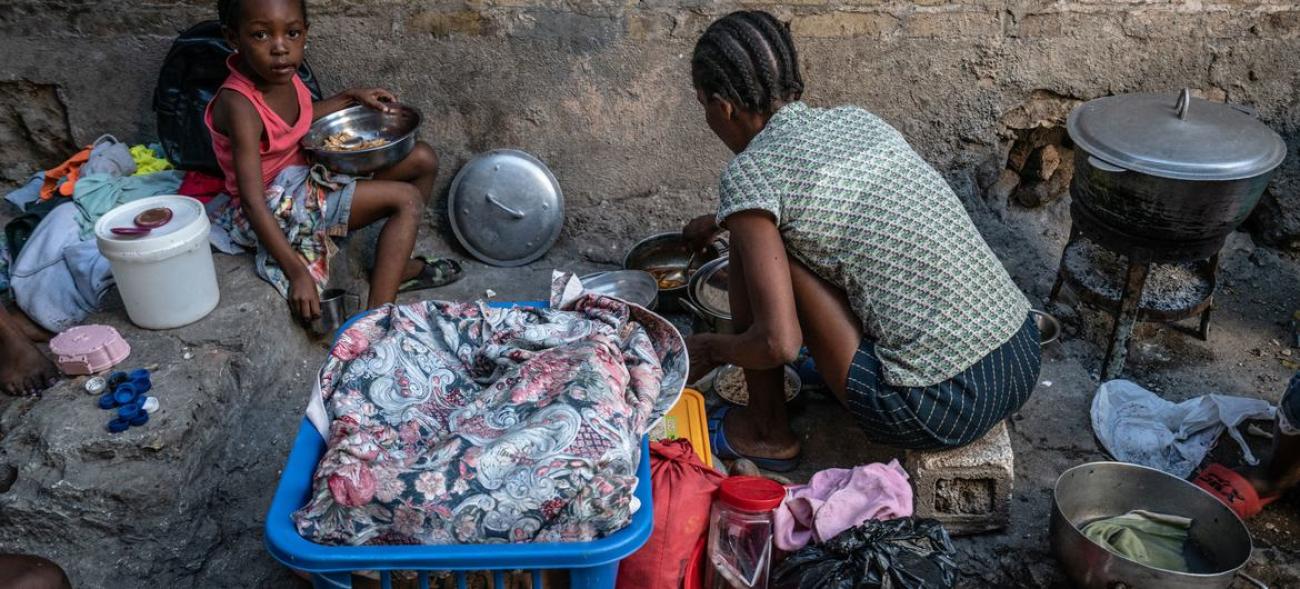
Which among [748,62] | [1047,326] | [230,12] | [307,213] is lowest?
[1047,326]

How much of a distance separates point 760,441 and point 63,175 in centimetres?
282

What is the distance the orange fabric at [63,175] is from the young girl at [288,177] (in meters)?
0.66

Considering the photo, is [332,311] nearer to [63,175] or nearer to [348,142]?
[348,142]

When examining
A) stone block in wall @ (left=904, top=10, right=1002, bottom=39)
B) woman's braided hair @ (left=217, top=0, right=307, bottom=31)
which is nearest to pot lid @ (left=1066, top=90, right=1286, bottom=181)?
stone block in wall @ (left=904, top=10, right=1002, bottom=39)

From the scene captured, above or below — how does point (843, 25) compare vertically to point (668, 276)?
above

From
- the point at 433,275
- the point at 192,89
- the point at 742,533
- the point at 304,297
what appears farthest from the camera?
the point at 433,275

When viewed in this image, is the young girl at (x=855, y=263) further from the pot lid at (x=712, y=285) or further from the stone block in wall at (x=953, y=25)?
the stone block in wall at (x=953, y=25)

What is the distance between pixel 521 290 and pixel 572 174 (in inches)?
21.6

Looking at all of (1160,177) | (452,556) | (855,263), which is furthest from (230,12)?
(1160,177)

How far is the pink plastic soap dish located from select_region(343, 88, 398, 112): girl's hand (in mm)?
1292

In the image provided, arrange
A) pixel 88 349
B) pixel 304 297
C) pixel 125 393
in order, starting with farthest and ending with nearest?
pixel 304 297 < pixel 88 349 < pixel 125 393

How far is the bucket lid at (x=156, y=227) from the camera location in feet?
10.1

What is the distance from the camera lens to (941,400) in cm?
274

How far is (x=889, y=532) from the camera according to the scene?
2539 millimetres
